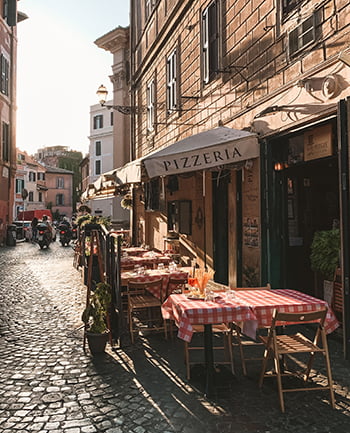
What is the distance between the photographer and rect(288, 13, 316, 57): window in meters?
5.62

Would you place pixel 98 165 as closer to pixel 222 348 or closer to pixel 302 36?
pixel 302 36

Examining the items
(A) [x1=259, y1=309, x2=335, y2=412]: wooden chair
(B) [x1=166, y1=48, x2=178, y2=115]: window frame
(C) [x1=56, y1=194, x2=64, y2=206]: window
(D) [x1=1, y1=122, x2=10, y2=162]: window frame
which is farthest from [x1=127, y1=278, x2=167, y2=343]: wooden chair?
→ (C) [x1=56, y1=194, x2=64, y2=206]: window

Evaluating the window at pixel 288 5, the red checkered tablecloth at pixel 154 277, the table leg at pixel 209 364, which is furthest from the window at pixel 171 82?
the table leg at pixel 209 364

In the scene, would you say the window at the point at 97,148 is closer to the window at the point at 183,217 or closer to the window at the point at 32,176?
the window at the point at 32,176

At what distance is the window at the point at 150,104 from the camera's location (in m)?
14.8

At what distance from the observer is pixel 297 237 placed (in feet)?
→ 24.2

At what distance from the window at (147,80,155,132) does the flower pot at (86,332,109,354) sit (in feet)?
35.1

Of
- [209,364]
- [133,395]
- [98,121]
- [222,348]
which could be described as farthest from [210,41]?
[98,121]

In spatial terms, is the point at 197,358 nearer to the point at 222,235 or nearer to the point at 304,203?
the point at 304,203

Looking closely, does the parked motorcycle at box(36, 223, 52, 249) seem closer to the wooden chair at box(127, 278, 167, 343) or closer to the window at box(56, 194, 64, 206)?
the wooden chair at box(127, 278, 167, 343)

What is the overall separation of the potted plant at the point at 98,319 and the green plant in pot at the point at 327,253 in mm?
3090

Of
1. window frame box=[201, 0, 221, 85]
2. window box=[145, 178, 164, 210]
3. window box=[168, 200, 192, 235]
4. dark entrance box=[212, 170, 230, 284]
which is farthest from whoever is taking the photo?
window box=[145, 178, 164, 210]

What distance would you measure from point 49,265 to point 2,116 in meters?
14.1

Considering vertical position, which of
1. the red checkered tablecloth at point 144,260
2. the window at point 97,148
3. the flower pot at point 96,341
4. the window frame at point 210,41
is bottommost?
the flower pot at point 96,341
